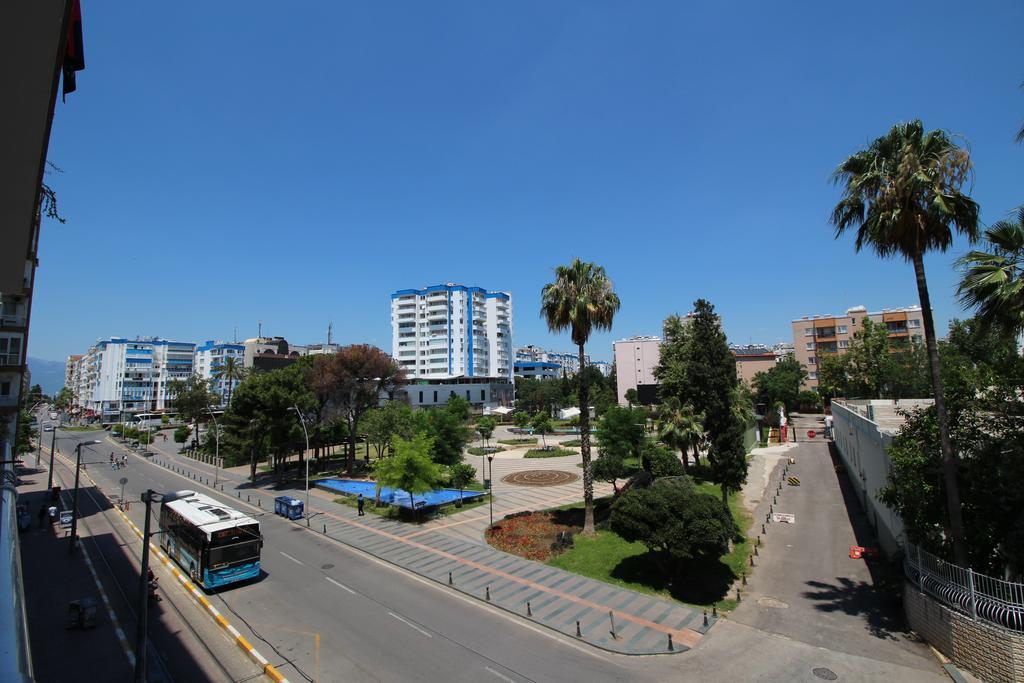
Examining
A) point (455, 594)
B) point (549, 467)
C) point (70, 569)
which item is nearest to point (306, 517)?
point (70, 569)

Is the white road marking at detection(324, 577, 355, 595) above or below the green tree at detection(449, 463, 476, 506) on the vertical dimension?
below

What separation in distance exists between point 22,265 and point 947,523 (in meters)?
23.0

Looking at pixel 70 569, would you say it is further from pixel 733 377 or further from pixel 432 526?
pixel 733 377

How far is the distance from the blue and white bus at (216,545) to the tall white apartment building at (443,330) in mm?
90031

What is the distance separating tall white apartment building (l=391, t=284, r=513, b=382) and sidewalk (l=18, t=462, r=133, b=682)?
85.4m

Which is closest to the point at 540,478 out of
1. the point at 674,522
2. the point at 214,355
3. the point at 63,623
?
the point at 674,522

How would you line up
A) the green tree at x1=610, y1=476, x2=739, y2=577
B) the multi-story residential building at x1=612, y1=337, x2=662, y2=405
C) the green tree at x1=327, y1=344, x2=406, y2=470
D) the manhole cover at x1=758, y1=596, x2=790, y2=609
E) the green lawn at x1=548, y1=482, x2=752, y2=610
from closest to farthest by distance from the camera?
the manhole cover at x1=758, y1=596, x2=790, y2=609 → the green tree at x1=610, y1=476, x2=739, y2=577 → the green lawn at x1=548, y1=482, x2=752, y2=610 → the green tree at x1=327, y1=344, x2=406, y2=470 → the multi-story residential building at x1=612, y1=337, x2=662, y2=405

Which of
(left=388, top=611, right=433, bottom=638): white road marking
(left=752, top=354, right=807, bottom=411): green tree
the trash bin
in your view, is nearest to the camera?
(left=388, top=611, right=433, bottom=638): white road marking

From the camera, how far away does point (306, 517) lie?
32.7 m

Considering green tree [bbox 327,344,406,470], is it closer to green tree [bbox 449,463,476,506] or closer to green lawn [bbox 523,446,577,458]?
green tree [bbox 449,463,476,506]

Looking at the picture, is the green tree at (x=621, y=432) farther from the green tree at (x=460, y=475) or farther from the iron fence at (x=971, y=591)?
the iron fence at (x=971, y=591)

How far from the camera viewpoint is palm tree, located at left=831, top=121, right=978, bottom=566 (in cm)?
1400

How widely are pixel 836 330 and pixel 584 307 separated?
92069 mm

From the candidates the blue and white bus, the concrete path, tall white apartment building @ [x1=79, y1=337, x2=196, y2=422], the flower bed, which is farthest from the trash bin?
tall white apartment building @ [x1=79, y1=337, x2=196, y2=422]
